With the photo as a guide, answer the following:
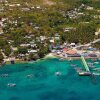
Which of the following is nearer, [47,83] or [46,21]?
[47,83]

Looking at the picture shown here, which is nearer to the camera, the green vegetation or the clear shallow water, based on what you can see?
the clear shallow water

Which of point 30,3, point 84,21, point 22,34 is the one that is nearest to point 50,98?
point 22,34

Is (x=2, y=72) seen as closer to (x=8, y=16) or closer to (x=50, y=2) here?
(x=8, y=16)

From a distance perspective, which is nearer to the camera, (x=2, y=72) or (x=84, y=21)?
(x=2, y=72)

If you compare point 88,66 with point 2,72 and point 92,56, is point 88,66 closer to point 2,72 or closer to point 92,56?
point 92,56

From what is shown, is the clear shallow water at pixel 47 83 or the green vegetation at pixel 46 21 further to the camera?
the green vegetation at pixel 46 21

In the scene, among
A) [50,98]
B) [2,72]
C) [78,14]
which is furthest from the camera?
[78,14]

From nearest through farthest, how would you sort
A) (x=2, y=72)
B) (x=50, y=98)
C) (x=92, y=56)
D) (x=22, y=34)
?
(x=50, y=98), (x=2, y=72), (x=92, y=56), (x=22, y=34)
